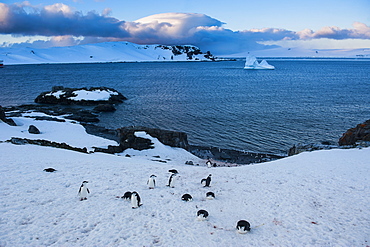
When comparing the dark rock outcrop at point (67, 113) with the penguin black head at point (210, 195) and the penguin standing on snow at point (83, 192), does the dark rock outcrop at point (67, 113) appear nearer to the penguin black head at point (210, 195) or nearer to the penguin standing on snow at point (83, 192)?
the penguin standing on snow at point (83, 192)

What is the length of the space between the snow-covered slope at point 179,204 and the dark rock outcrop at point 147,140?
8.93 metres

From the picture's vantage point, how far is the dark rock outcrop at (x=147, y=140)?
27.0 m

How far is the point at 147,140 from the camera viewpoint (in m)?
27.5

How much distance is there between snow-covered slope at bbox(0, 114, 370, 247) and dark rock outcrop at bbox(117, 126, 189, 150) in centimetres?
893

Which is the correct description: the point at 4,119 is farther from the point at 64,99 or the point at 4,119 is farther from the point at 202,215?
the point at 202,215

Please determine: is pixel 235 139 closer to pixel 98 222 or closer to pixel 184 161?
pixel 184 161

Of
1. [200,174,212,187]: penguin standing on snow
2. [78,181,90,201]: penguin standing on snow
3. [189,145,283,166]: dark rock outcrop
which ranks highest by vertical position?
[78,181,90,201]: penguin standing on snow

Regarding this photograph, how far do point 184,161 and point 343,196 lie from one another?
14572 millimetres

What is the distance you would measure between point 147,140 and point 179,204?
16224mm

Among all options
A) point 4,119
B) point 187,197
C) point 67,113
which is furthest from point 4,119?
point 187,197

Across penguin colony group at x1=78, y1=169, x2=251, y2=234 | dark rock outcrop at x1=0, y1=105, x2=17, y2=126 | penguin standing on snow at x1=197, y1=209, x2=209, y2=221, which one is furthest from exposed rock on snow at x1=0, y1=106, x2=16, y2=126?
penguin standing on snow at x1=197, y1=209, x2=209, y2=221

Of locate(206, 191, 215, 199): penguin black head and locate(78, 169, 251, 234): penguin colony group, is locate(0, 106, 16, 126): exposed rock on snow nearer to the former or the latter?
Result: locate(78, 169, 251, 234): penguin colony group

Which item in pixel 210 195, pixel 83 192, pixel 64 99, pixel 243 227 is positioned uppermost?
pixel 243 227

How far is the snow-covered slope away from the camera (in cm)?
899
